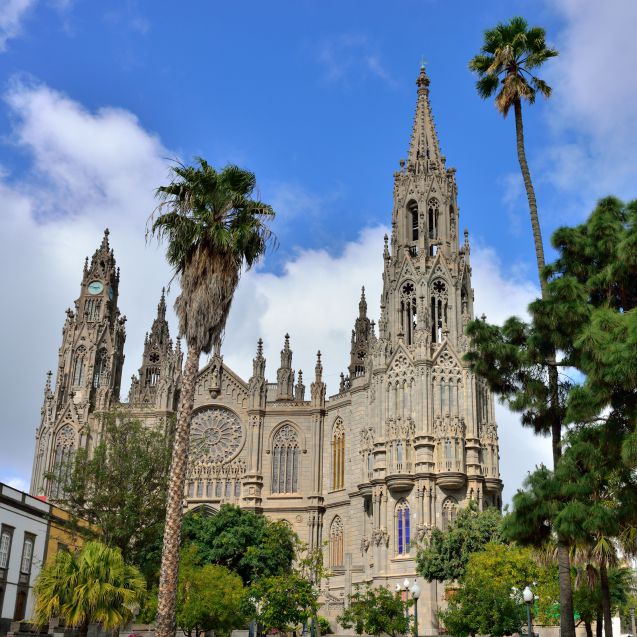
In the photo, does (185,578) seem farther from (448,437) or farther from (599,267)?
(599,267)

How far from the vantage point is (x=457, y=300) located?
59906 millimetres

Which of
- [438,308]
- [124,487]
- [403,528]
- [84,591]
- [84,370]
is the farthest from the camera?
[84,370]

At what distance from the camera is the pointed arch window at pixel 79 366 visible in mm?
71250

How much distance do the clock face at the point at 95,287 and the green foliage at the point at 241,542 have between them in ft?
88.3

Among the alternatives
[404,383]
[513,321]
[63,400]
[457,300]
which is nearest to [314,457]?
[404,383]

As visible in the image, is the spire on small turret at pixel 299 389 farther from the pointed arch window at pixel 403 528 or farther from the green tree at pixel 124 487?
the green tree at pixel 124 487

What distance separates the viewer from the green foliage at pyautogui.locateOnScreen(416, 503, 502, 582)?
46.5m

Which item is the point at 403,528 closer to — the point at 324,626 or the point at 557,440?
the point at 324,626

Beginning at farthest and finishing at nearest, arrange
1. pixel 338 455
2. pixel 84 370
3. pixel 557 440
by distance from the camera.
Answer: pixel 84 370 → pixel 338 455 → pixel 557 440

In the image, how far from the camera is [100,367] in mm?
72188

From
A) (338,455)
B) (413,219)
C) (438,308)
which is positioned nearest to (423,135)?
(413,219)

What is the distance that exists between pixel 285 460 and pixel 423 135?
91.2 feet

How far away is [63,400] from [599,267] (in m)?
55.7

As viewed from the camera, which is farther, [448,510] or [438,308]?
[438,308]
